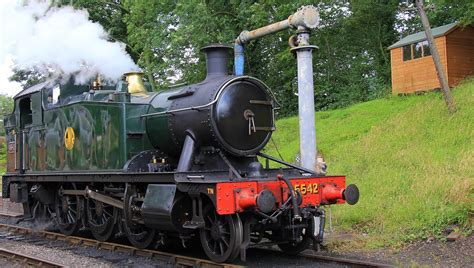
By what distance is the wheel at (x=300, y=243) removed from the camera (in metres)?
7.67

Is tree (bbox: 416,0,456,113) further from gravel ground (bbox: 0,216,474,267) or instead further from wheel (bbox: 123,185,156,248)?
wheel (bbox: 123,185,156,248)

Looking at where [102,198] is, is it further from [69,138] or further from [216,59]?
[216,59]

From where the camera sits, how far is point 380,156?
13477 millimetres

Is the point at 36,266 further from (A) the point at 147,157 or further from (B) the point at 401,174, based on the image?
(B) the point at 401,174

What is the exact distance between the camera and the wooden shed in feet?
66.7

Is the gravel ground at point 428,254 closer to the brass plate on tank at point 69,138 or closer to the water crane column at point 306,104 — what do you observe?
the water crane column at point 306,104

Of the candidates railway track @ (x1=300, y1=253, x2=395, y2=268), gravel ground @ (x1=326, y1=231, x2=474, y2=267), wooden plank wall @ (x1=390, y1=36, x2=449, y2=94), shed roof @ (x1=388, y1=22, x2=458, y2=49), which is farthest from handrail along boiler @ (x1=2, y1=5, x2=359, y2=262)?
shed roof @ (x1=388, y1=22, x2=458, y2=49)

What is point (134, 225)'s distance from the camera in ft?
26.9

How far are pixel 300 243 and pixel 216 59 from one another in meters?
3.17

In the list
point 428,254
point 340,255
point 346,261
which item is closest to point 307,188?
point 346,261

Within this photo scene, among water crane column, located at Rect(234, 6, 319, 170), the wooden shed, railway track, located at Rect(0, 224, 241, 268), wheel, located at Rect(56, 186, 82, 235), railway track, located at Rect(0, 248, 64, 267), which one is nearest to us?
railway track, located at Rect(0, 224, 241, 268)

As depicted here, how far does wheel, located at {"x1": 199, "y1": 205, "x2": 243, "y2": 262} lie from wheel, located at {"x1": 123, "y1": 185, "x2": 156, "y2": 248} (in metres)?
1.30

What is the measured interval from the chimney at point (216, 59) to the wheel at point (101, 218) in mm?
2915

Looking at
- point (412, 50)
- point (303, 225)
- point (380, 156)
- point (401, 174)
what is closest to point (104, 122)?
point (303, 225)
